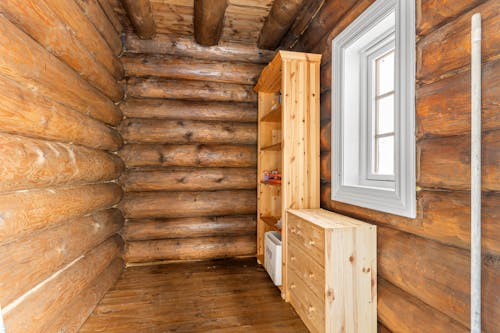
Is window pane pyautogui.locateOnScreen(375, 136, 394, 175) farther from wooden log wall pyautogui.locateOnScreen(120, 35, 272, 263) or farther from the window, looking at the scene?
wooden log wall pyautogui.locateOnScreen(120, 35, 272, 263)

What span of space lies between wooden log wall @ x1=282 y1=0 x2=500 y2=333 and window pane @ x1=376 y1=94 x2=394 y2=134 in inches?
25.1

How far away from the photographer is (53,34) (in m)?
1.84

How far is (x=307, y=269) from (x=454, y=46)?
68.2 inches

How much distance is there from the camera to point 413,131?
149 centimetres

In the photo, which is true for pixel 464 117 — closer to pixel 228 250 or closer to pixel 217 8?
pixel 217 8

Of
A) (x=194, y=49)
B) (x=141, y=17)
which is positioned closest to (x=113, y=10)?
(x=141, y=17)

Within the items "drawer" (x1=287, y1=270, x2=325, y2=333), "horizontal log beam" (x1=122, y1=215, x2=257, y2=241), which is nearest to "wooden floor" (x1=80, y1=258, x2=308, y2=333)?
"drawer" (x1=287, y1=270, x2=325, y2=333)

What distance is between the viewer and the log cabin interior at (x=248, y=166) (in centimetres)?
131

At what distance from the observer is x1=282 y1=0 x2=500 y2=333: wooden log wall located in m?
1.13

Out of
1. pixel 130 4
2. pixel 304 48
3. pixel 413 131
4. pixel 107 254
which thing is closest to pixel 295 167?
pixel 413 131

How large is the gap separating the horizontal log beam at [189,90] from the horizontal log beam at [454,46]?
2501 millimetres

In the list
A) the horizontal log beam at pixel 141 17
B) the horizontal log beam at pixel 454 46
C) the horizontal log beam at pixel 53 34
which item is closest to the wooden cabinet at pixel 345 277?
the horizontal log beam at pixel 454 46

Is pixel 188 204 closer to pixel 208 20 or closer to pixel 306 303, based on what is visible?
pixel 306 303

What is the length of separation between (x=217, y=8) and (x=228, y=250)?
10.1 ft
